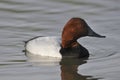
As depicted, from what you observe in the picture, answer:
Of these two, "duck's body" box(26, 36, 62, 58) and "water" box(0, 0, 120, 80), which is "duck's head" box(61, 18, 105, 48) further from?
"water" box(0, 0, 120, 80)

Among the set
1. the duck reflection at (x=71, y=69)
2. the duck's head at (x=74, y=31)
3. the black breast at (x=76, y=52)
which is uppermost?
the duck's head at (x=74, y=31)

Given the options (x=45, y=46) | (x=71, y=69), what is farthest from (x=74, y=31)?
(x=71, y=69)

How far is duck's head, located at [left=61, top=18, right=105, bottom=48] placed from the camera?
9.27 metres

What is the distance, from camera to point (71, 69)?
8.70m

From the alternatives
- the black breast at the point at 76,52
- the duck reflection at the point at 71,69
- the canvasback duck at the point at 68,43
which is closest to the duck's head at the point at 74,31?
the canvasback duck at the point at 68,43

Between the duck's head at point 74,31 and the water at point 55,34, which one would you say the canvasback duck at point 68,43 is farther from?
the water at point 55,34

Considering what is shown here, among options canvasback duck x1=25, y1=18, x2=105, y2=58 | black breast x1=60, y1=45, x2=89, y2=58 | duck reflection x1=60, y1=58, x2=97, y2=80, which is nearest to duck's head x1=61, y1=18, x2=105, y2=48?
canvasback duck x1=25, y1=18, x2=105, y2=58

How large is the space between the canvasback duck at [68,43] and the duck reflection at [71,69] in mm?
158

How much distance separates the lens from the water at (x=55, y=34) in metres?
8.18

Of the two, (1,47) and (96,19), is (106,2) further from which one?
(1,47)

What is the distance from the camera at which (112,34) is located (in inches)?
407

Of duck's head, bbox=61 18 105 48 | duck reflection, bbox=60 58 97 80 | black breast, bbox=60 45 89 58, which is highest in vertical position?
duck's head, bbox=61 18 105 48

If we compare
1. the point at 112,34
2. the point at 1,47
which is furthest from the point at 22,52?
the point at 112,34

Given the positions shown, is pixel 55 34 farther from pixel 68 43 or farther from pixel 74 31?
pixel 74 31
